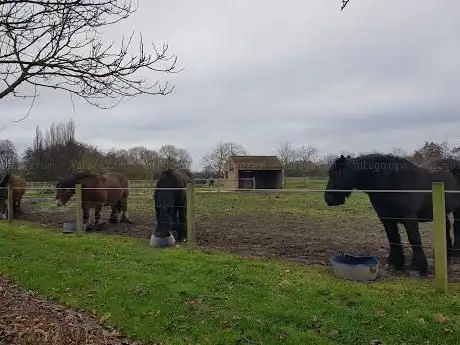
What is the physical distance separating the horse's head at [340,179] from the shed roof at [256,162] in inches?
1264

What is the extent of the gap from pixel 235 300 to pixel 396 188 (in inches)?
130

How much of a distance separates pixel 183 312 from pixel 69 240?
570 centimetres

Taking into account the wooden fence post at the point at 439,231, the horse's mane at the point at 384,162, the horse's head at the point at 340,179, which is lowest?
the wooden fence post at the point at 439,231

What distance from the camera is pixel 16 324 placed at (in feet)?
13.9

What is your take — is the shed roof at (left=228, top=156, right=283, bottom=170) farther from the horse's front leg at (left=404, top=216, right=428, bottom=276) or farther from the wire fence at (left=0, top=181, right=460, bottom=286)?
the horse's front leg at (left=404, top=216, right=428, bottom=276)

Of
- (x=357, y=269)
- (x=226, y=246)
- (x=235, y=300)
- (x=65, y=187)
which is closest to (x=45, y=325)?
(x=235, y=300)

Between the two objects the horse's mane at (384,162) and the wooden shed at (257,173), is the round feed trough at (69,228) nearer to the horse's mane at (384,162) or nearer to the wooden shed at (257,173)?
the horse's mane at (384,162)

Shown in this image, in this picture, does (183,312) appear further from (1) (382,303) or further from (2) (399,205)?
(2) (399,205)

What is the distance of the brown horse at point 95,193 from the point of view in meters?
12.0

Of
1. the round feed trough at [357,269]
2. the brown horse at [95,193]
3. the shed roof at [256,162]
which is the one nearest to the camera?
the round feed trough at [357,269]

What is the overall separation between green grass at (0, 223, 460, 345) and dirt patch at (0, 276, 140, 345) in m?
0.19

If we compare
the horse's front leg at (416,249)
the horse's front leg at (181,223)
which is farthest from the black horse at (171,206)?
the horse's front leg at (416,249)

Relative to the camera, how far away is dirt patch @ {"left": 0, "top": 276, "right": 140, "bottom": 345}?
12.2ft

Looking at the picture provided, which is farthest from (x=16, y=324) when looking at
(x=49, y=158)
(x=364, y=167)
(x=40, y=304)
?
(x=49, y=158)
